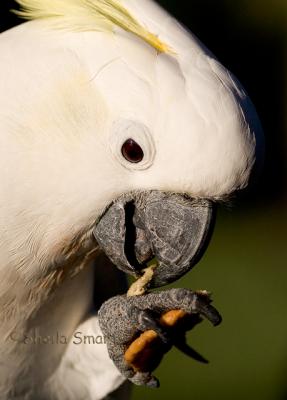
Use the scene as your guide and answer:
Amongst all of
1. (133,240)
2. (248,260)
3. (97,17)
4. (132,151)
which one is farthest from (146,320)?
(248,260)

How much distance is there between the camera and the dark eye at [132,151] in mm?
1806

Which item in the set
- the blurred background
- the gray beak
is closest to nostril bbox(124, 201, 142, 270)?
the gray beak

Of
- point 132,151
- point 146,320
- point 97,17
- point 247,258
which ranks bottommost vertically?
point 247,258

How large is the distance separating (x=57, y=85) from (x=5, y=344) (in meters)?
0.74

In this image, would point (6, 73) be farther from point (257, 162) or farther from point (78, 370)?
point (78, 370)

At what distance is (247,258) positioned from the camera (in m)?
5.61

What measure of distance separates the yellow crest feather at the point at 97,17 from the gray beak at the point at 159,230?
34 cm

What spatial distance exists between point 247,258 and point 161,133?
3.92 metres

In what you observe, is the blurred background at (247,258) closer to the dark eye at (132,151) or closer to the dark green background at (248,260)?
the dark green background at (248,260)

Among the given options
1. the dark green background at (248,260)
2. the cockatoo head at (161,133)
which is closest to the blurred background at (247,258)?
the dark green background at (248,260)

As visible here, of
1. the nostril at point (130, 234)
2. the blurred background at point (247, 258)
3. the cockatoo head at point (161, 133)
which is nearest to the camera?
the cockatoo head at point (161, 133)

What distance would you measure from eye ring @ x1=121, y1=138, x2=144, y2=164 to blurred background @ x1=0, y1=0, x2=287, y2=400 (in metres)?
2.11

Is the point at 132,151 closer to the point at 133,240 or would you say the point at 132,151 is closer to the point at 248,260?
the point at 133,240

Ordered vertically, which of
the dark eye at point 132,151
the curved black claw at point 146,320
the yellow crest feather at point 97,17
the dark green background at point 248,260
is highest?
the yellow crest feather at point 97,17
